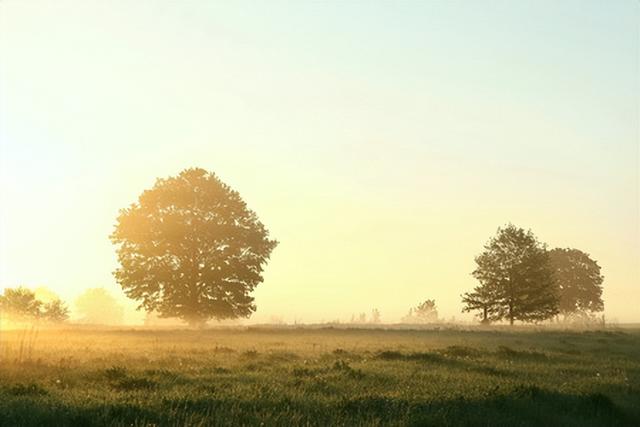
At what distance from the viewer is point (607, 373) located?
19000mm

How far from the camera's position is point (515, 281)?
64062 mm

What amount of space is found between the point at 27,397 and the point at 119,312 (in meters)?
172

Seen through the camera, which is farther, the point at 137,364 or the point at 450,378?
the point at 137,364

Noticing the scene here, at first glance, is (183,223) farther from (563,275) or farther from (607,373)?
(563,275)

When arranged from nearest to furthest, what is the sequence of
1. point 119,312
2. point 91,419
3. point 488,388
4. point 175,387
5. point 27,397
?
point 91,419 → point 27,397 → point 175,387 → point 488,388 → point 119,312

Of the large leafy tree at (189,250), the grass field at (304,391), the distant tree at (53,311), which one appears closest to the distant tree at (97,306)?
the distant tree at (53,311)

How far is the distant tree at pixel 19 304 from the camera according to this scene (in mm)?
63688

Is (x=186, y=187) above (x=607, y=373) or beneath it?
above

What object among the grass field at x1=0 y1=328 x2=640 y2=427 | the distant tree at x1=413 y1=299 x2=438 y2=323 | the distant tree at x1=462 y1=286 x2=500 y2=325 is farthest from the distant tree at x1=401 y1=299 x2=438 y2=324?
the grass field at x1=0 y1=328 x2=640 y2=427

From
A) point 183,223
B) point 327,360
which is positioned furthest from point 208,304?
point 327,360

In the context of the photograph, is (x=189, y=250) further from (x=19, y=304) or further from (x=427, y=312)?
(x=427, y=312)

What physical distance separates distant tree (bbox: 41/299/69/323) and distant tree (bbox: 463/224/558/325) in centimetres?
5340

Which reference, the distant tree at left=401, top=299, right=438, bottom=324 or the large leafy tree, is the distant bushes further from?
the distant tree at left=401, top=299, right=438, bottom=324

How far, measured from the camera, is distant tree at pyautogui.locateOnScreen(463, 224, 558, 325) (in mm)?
63500
